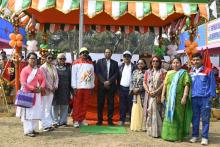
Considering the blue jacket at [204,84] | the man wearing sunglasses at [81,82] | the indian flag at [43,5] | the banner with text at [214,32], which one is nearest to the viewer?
the blue jacket at [204,84]

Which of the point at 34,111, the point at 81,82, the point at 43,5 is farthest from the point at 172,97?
the point at 43,5

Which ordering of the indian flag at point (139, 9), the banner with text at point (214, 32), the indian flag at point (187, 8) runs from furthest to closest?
the banner with text at point (214, 32), the indian flag at point (187, 8), the indian flag at point (139, 9)

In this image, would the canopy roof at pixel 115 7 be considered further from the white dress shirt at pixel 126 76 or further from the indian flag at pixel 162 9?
the white dress shirt at pixel 126 76

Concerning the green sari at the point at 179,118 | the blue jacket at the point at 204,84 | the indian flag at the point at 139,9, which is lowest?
the green sari at the point at 179,118

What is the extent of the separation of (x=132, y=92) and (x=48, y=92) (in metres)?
1.85

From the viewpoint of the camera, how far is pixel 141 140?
743 centimetres

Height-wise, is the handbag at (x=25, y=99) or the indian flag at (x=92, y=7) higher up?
the indian flag at (x=92, y=7)

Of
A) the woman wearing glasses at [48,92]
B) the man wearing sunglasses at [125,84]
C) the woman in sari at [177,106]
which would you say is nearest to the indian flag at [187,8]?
the man wearing sunglasses at [125,84]

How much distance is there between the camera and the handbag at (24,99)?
7.36 metres

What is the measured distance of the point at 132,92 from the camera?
28.1 ft

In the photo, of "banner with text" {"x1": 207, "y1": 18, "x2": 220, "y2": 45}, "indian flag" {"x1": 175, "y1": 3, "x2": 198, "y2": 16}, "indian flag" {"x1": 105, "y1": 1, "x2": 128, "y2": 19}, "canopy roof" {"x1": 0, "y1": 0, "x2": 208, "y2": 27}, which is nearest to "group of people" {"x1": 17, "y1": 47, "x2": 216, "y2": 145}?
"indian flag" {"x1": 105, "y1": 1, "x2": 128, "y2": 19}

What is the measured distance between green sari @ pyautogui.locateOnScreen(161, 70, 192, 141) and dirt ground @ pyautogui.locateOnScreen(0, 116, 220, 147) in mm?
170

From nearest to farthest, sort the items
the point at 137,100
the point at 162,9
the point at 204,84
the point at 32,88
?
1. the point at 204,84
2. the point at 32,88
3. the point at 137,100
4. the point at 162,9

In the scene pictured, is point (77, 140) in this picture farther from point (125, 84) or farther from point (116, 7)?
point (116, 7)
